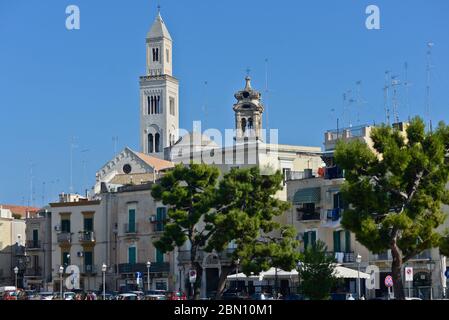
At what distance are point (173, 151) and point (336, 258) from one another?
219ft

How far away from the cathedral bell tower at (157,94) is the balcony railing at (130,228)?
7692 centimetres

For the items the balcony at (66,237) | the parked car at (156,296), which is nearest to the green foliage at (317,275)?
the parked car at (156,296)

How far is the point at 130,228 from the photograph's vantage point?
73.7m

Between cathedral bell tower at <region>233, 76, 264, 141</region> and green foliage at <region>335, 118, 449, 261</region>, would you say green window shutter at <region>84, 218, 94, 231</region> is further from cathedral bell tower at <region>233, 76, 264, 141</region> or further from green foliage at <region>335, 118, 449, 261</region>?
green foliage at <region>335, 118, 449, 261</region>

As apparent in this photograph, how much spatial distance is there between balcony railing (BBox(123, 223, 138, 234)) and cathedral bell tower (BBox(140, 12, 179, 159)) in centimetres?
7692

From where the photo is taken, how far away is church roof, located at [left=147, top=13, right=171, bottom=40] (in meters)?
153

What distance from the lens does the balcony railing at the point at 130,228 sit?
Answer: 73.3 meters

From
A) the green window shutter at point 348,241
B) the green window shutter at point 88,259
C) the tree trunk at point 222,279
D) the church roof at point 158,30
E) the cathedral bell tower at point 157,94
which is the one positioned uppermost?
the church roof at point 158,30

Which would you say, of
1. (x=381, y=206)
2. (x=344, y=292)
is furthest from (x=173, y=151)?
(x=381, y=206)

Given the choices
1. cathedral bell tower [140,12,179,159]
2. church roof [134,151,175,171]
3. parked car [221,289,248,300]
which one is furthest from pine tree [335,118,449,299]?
cathedral bell tower [140,12,179,159]

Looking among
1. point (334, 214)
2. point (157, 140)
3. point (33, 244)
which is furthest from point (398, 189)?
point (157, 140)

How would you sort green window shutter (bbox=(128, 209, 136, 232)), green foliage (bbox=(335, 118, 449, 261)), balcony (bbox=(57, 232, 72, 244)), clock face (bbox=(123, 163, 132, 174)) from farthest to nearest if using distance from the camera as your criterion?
clock face (bbox=(123, 163, 132, 174)) < balcony (bbox=(57, 232, 72, 244)) < green window shutter (bbox=(128, 209, 136, 232)) < green foliage (bbox=(335, 118, 449, 261))

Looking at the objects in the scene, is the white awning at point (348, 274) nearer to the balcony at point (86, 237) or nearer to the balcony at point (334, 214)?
the balcony at point (334, 214)
